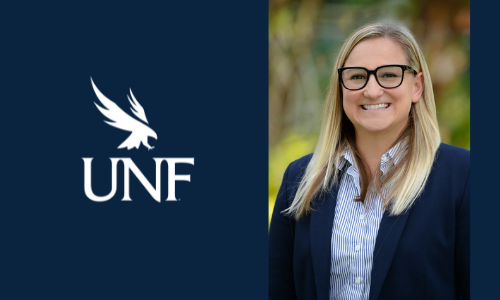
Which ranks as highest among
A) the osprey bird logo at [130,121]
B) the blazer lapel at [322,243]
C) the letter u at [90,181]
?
the osprey bird logo at [130,121]

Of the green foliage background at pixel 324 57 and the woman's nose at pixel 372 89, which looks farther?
the green foliage background at pixel 324 57

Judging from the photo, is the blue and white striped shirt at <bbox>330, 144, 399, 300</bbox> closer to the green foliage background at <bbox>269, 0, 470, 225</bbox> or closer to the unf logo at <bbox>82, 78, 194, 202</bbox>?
the unf logo at <bbox>82, 78, 194, 202</bbox>

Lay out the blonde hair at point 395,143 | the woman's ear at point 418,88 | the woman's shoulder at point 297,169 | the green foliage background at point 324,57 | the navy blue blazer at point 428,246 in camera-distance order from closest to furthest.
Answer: the navy blue blazer at point 428,246 → the blonde hair at point 395,143 → the woman's ear at point 418,88 → the woman's shoulder at point 297,169 → the green foliage background at point 324,57

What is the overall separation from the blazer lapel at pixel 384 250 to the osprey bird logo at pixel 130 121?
116 cm

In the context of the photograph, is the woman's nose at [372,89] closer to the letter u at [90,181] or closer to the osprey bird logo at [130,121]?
the osprey bird logo at [130,121]

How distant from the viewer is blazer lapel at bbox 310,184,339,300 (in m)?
1.89

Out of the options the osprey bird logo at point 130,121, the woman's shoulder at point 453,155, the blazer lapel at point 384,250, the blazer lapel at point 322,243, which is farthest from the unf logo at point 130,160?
the woman's shoulder at point 453,155

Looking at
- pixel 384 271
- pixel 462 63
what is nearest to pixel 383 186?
pixel 384 271

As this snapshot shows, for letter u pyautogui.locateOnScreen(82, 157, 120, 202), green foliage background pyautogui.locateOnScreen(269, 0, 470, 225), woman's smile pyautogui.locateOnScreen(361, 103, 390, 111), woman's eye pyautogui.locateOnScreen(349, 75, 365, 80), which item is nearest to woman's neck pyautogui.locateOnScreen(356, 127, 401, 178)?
woman's smile pyautogui.locateOnScreen(361, 103, 390, 111)

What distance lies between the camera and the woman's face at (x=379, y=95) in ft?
6.31

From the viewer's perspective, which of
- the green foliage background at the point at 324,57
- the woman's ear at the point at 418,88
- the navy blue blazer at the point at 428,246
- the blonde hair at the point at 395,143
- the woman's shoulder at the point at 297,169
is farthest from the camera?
the green foliage background at the point at 324,57

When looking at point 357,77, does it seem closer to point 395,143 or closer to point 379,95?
point 379,95

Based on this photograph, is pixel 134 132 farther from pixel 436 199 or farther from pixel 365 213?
pixel 436 199

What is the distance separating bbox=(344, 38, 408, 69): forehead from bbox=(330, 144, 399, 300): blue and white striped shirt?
0.36 m
